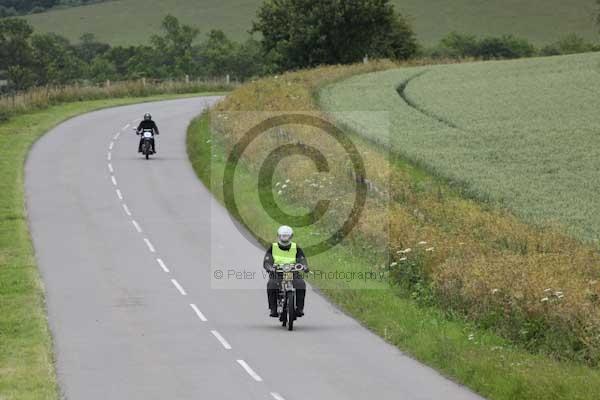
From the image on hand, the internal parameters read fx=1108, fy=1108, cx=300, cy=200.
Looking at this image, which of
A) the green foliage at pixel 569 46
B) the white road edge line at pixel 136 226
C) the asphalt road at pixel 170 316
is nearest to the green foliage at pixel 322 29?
the green foliage at pixel 569 46

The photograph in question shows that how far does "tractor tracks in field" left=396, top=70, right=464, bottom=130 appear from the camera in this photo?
50.5 meters

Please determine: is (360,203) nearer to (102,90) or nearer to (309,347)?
(309,347)

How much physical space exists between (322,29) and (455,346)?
229 feet

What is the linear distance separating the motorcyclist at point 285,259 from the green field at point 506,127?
7.96 meters

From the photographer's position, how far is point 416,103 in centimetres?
5809

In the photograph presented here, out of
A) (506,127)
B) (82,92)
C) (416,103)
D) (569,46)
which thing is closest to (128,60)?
(569,46)

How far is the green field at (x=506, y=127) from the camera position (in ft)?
107

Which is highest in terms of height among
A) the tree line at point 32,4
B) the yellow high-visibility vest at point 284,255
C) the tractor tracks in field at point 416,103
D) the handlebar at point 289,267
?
the tree line at point 32,4

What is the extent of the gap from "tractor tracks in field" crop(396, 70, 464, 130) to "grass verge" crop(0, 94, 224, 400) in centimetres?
1879

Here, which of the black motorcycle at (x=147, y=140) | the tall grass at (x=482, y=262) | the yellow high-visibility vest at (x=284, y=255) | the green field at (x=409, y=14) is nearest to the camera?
the tall grass at (x=482, y=262)

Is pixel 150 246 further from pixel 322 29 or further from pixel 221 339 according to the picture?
pixel 322 29

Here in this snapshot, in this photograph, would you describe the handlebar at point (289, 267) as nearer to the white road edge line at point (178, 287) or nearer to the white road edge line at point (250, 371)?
the white road edge line at point (250, 371)

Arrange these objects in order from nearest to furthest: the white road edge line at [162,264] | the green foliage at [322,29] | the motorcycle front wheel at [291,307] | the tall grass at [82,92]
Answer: the motorcycle front wheel at [291,307] → the white road edge line at [162,264] → the tall grass at [82,92] → the green foliage at [322,29]

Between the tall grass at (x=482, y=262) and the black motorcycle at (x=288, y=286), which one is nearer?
the tall grass at (x=482, y=262)
